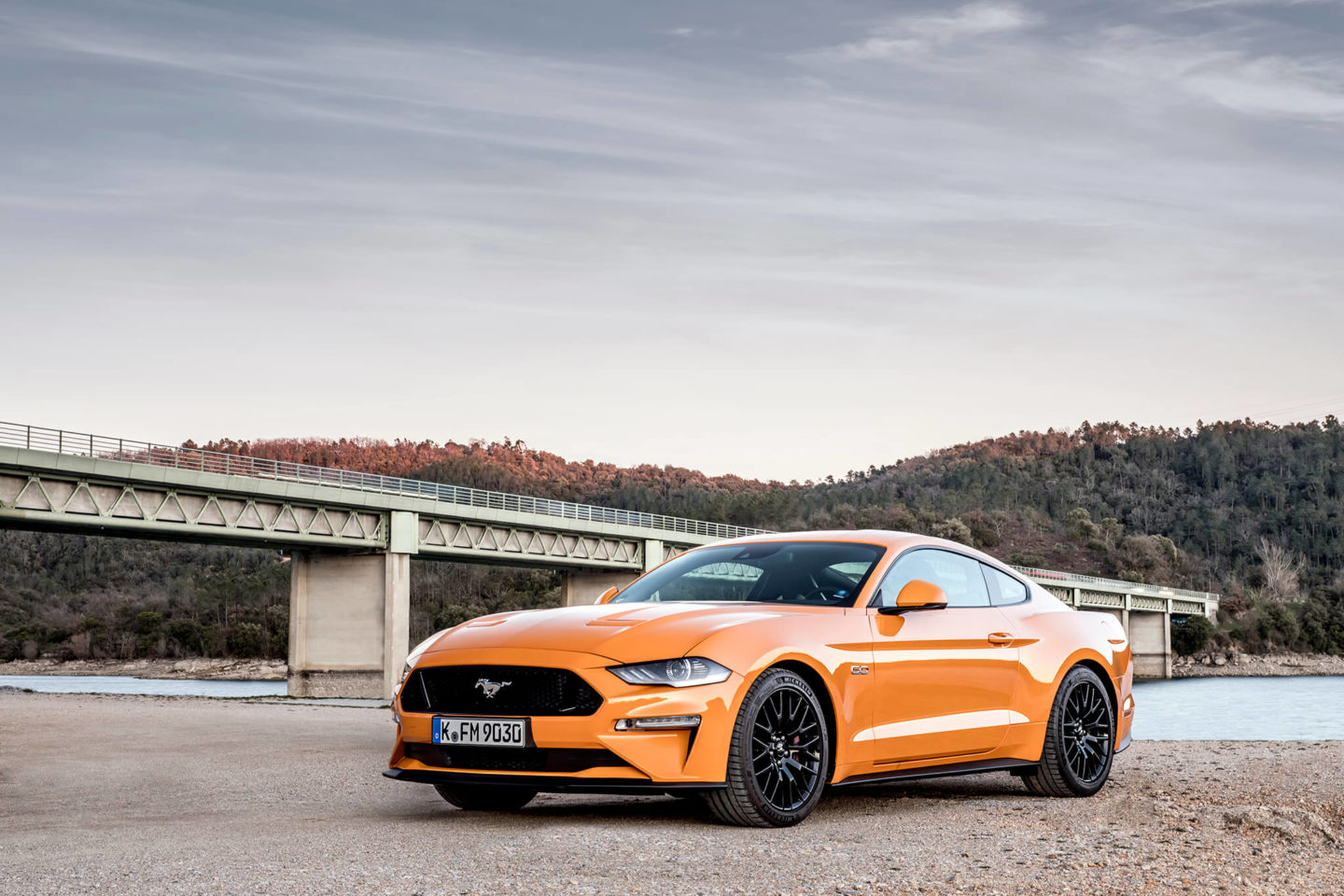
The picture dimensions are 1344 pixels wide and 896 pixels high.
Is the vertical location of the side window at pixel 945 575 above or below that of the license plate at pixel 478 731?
above

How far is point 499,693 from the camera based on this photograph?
21.5 ft

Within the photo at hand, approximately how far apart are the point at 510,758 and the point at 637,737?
67 cm

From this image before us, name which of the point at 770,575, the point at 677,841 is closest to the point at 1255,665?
the point at 770,575

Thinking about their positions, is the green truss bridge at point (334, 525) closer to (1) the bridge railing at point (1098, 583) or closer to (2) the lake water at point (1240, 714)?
(2) the lake water at point (1240, 714)

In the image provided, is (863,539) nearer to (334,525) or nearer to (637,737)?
(637,737)

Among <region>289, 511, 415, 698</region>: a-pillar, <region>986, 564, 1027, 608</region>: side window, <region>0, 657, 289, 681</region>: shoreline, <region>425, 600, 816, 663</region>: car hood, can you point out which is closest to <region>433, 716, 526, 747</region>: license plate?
<region>425, 600, 816, 663</region>: car hood

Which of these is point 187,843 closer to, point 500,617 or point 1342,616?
point 500,617

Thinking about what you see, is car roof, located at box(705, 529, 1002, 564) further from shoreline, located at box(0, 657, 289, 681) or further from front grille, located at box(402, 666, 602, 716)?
shoreline, located at box(0, 657, 289, 681)

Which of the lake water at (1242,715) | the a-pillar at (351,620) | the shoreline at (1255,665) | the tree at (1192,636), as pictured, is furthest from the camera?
the tree at (1192,636)

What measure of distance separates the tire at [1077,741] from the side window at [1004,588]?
0.57m

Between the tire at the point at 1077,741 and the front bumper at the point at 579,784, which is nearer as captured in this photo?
the front bumper at the point at 579,784

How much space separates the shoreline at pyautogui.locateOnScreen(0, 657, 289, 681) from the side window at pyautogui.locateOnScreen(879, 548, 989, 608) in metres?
104

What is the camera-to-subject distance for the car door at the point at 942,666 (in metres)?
7.21

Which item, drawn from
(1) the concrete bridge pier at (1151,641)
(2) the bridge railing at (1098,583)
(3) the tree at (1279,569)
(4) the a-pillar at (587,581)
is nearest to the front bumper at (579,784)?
(4) the a-pillar at (587,581)
